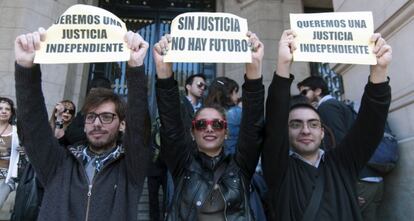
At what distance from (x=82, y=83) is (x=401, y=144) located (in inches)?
272

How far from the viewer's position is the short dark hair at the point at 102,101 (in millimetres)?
2371

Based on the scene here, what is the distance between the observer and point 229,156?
8.52 feet

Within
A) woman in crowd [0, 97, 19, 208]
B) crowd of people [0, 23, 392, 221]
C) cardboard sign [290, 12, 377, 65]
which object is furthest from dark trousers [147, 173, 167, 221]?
cardboard sign [290, 12, 377, 65]

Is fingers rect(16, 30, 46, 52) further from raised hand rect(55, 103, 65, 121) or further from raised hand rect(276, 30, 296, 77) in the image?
raised hand rect(55, 103, 65, 121)

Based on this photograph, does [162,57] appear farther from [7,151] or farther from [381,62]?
[7,151]

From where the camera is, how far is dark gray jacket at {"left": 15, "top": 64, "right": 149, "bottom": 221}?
2.16 metres

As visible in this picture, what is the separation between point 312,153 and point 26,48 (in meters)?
2.15

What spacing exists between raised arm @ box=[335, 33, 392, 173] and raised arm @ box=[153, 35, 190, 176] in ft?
4.00

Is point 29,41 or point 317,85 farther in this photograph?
point 317,85

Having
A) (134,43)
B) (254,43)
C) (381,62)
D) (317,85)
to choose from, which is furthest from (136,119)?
(317,85)

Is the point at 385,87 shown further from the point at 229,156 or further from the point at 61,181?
the point at 61,181

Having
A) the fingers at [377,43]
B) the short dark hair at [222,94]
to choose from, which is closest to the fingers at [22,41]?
the short dark hair at [222,94]

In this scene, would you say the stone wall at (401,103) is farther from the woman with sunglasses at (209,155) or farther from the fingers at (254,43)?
the fingers at (254,43)

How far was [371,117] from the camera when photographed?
8.18ft
